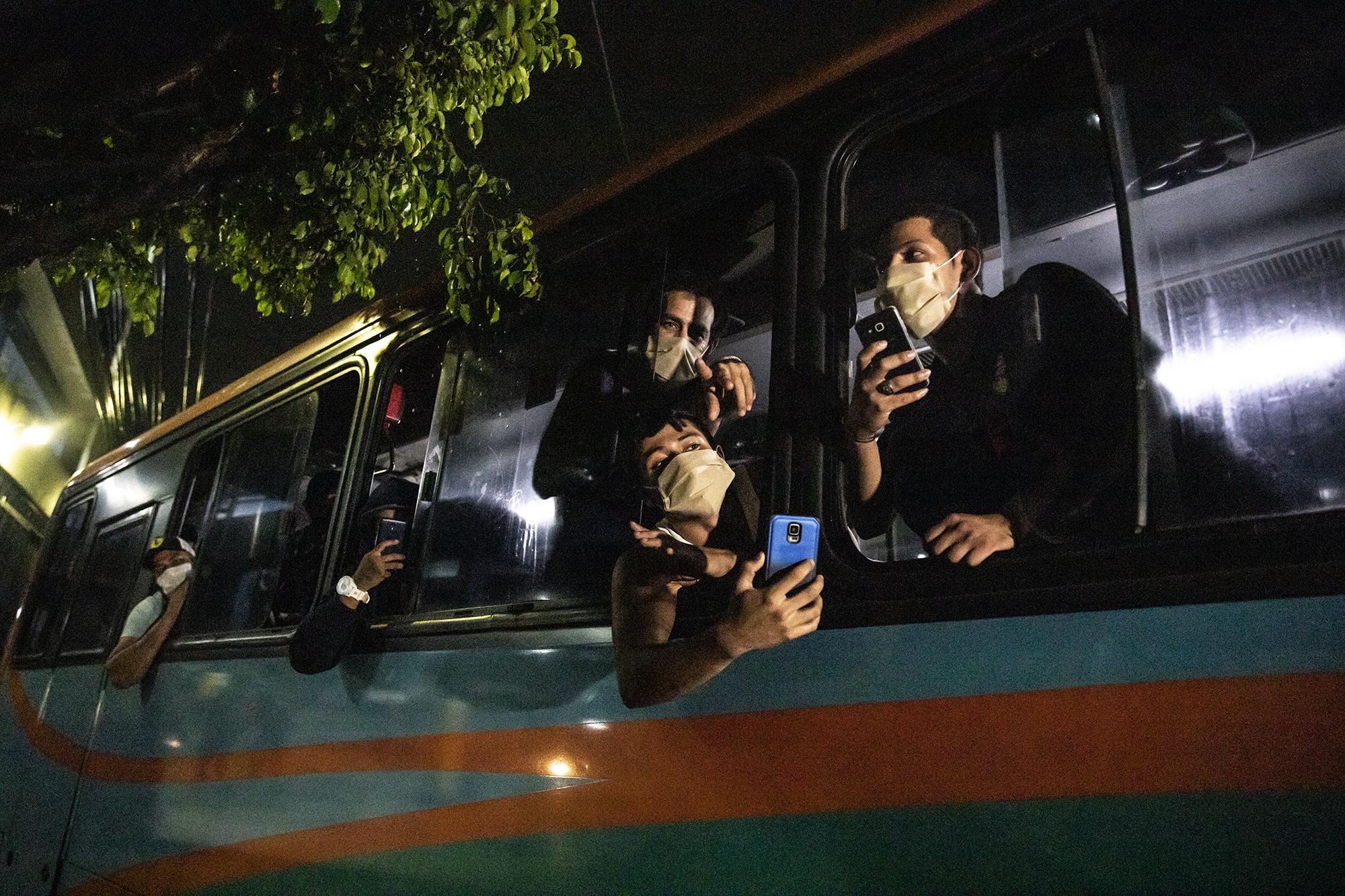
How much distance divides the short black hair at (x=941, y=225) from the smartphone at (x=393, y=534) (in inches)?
66.6

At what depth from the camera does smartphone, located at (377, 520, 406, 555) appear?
273 centimetres

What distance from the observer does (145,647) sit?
376 cm

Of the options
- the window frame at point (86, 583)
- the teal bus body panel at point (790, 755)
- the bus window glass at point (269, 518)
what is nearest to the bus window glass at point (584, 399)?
the teal bus body panel at point (790, 755)

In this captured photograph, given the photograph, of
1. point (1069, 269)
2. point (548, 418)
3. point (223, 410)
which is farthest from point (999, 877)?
Answer: point (223, 410)

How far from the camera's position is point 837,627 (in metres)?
1.67

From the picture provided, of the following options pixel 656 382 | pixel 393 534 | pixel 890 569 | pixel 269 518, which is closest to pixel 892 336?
pixel 890 569

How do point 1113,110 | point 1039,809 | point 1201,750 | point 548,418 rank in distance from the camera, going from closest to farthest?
point 1201,750 < point 1039,809 < point 1113,110 < point 548,418

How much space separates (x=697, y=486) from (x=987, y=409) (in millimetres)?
636

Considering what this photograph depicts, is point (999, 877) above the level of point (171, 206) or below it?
below

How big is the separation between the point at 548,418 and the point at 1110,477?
1520mm

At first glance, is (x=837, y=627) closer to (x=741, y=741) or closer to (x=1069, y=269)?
(x=741, y=741)

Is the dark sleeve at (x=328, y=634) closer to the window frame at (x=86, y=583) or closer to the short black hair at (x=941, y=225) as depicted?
the short black hair at (x=941, y=225)

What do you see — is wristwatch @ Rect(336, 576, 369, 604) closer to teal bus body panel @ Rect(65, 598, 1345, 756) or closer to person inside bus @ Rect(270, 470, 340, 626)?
teal bus body panel @ Rect(65, 598, 1345, 756)

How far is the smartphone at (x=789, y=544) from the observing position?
67.2 inches
